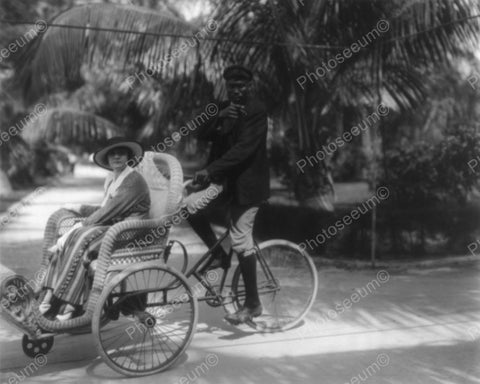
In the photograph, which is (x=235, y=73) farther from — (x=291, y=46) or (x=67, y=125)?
(x=67, y=125)

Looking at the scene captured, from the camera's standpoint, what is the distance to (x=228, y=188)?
192 inches

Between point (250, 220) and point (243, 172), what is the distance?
355mm

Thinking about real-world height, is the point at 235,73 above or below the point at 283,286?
above

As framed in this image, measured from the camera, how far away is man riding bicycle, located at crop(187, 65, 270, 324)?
4.69m

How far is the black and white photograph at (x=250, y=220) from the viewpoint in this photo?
4.24m

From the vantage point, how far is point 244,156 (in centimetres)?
466

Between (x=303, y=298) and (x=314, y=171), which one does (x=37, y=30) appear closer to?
(x=314, y=171)

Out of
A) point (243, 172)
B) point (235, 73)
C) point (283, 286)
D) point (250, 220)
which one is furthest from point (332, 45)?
point (250, 220)

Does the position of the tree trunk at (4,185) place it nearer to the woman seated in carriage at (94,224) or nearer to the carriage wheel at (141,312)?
the woman seated in carriage at (94,224)

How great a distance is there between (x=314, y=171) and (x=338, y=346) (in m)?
5.32

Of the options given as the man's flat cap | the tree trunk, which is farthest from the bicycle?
the tree trunk

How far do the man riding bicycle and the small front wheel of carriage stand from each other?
1.27 m

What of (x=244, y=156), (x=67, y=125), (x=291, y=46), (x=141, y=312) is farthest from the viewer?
(x=67, y=125)

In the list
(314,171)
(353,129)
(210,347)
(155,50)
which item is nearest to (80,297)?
(210,347)
